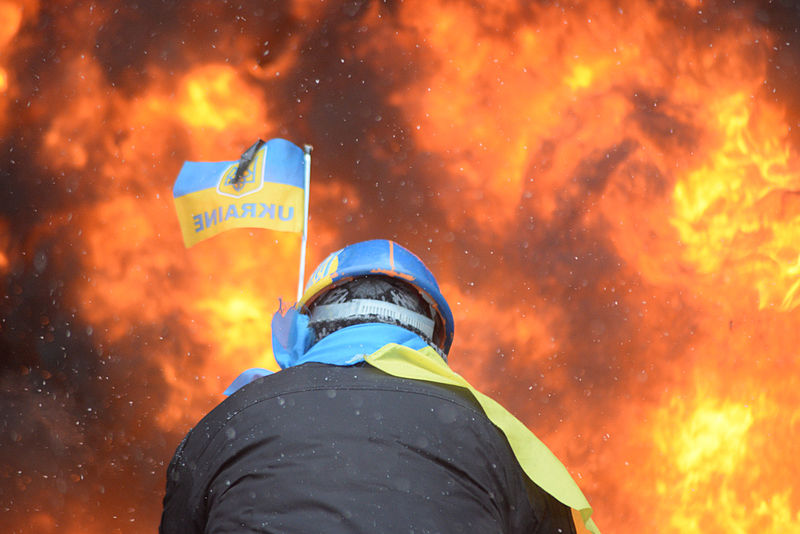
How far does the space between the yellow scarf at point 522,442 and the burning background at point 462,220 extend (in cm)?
476

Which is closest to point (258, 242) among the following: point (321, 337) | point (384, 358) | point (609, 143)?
point (609, 143)

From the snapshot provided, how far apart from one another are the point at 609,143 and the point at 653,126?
0.39 m

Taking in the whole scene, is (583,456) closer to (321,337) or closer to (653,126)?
(653,126)

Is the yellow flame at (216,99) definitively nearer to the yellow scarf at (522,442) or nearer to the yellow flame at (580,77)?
the yellow flame at (580,77)

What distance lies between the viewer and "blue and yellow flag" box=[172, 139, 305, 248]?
417cm

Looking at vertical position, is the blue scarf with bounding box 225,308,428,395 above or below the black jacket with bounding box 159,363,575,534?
above

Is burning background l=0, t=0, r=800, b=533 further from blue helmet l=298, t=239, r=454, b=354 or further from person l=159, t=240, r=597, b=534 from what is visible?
person l=159, t=240, r=597, b=534

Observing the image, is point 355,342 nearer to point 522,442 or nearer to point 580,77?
point 522,442

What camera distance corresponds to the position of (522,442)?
216cm

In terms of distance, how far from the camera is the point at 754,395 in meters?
6.88

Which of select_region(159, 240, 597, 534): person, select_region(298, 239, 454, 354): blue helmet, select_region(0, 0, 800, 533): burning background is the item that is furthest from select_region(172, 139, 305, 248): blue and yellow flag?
select_region(0, 0, 800, 533): burning background

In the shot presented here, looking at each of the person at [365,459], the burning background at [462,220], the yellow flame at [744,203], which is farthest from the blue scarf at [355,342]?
the yellow flame at [744,203]

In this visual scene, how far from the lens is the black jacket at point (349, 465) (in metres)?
1.84

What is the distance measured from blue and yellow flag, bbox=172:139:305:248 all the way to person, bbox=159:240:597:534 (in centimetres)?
194
